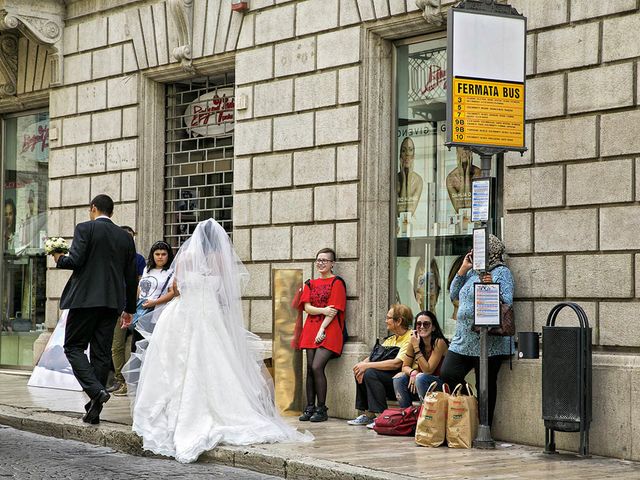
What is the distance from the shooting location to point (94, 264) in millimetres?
11805

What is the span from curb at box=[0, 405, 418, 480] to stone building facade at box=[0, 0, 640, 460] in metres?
2.34

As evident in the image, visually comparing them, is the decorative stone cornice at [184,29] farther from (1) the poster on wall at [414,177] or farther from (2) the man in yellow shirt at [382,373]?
(2) the man in yellow shirt at [382,373]

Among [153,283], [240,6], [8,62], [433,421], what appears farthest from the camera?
[8,62]

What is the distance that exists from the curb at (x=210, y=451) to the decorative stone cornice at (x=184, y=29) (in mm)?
4686

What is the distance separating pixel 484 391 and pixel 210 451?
222cm

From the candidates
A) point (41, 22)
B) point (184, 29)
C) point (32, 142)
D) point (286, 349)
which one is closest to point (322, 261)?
point (286, 349)

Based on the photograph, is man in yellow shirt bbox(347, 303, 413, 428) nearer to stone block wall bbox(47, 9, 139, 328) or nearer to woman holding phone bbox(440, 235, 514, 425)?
woman holding phone bbox(440, 235, 514, 425)

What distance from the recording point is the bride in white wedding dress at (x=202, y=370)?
10453mm

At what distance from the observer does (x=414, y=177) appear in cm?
1300

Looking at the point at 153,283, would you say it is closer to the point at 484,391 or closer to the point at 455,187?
the point at 455,187

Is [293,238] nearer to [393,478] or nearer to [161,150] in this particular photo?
[161,150]

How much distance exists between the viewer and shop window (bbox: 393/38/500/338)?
491 inches

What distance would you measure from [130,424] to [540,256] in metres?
3.89

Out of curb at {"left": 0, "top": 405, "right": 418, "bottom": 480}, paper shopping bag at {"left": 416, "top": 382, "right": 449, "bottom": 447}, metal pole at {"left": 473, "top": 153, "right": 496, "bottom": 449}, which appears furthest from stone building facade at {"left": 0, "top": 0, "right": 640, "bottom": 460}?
curb at {"left": 0, "top": 405, "right": 418, "bottom": 480}
